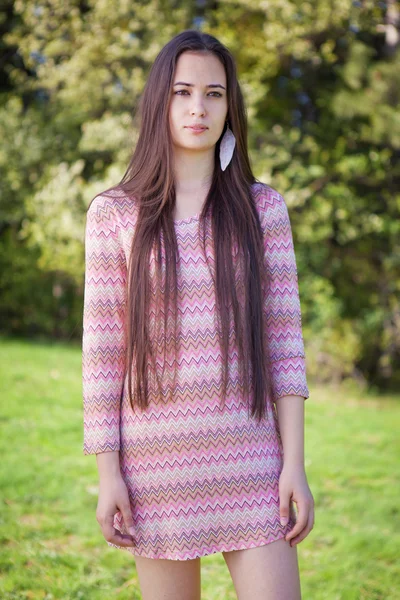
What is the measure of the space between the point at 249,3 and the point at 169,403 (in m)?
6.80

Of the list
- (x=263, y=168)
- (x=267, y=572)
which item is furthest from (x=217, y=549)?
(x=263, y=168)

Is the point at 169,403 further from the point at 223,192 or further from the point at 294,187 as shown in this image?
the point at 294,187

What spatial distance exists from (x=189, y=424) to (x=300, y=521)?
334 millimetres

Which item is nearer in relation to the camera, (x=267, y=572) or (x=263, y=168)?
(x=267, y=572)

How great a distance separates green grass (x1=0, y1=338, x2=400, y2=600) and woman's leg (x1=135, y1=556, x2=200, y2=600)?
148 centimetres

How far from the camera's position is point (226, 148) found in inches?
73.0

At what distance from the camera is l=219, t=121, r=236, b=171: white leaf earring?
184 cm

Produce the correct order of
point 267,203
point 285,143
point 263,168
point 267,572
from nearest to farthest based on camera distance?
point 267,572 → point 267,203 → point 263,168 → point 285,143

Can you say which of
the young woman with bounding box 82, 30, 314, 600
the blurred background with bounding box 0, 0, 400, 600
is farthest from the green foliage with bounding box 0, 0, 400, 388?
the young woman with bounding box 82, 30, 314, 600

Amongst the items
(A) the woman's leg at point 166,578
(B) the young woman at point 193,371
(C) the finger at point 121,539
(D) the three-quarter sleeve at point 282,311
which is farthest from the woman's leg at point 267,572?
(D) the three-quarter sleeve at point 282,311

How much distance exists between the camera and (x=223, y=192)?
181 centimetres

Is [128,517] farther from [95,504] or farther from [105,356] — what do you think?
[95,504]

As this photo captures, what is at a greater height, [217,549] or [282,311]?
[282,311]

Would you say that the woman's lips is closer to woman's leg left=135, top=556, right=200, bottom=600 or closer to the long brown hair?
the long brown hair
